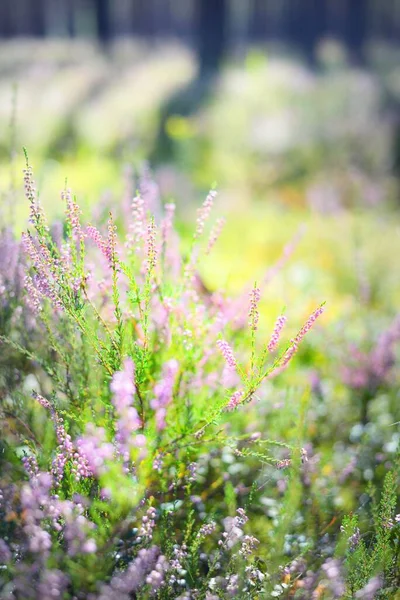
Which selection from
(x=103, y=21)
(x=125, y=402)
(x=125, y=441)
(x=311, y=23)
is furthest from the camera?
(x=311, y=23)

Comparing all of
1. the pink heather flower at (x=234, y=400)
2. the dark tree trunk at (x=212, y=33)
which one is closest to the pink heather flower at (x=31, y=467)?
the pink heather flower at (x=234, y=400)

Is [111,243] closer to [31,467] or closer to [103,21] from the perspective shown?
[31,467]

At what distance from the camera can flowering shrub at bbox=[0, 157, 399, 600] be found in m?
1.62

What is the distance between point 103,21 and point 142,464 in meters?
13.3

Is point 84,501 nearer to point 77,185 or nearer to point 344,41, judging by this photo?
point 77,185

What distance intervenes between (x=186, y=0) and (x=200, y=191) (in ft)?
29.3

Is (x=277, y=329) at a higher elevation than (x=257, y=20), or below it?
below

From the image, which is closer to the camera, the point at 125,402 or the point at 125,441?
the point at 125,402

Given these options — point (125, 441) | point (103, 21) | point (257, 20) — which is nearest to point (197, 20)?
point (257, 20)

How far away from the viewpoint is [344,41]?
583 inches

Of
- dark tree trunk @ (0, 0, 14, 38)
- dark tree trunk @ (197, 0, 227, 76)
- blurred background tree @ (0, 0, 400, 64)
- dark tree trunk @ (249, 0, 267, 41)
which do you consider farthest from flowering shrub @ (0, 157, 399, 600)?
dark tree trunk @ (0, 0, 14, 38)

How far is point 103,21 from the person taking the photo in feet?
44.0

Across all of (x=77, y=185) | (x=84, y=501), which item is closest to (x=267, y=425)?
(x=84, y=501)

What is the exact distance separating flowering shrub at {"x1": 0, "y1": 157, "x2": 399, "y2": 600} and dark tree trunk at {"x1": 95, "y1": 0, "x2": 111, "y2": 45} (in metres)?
12.3
